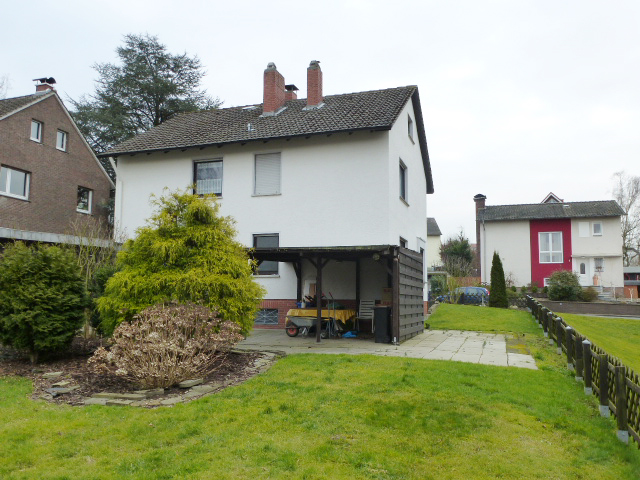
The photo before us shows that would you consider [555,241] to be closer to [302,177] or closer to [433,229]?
[433,229]

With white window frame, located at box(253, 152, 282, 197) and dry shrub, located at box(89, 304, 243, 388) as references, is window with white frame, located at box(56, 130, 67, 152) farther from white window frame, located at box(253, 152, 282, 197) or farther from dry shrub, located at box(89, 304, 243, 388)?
dry shrub, located at box(89, 304, 243, 388)

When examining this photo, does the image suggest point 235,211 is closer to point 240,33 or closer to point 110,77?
point 240,33

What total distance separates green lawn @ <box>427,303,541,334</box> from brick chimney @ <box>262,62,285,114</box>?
31.4 feet

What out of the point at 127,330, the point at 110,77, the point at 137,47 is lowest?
the point at 127,330

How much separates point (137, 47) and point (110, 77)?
2.46 meters

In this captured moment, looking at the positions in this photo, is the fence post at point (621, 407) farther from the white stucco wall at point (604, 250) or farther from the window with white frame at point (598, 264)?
the window with white frame at point (598, 264)

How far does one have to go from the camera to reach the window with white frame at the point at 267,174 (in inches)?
648

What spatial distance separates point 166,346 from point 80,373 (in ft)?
7.94

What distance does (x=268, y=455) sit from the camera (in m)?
4.84

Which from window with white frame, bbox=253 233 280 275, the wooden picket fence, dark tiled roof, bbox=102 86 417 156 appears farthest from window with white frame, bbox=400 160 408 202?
the wooden picket fence


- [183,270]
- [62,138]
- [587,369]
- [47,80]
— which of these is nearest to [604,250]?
[587,369]

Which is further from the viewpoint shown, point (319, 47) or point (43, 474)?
point (319, 47)

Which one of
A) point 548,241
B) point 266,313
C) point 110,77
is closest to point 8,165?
point 110,77

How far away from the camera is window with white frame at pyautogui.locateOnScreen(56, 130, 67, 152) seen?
80.3ft
